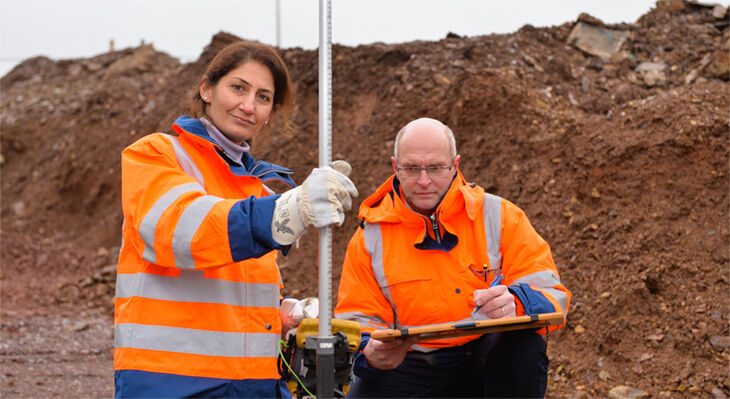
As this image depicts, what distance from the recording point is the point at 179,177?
224 cm

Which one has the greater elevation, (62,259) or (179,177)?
(179,177)

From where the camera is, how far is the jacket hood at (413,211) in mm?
3275

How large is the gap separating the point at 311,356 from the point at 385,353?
627mm

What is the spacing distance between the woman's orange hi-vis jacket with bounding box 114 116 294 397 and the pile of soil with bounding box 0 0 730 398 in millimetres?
957

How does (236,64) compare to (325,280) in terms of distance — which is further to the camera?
(236,64)

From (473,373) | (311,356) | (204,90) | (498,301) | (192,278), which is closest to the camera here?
(192,278)

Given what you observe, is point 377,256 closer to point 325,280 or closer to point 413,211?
point 413,211

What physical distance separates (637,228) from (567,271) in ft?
2.61

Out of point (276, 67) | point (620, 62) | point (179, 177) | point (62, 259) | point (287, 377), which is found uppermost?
point (620, 62)

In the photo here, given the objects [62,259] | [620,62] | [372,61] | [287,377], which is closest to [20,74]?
[62,259]

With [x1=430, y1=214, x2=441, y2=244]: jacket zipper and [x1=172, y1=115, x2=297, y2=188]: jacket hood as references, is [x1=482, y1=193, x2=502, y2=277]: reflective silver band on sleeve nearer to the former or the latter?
[x1=430, y1=214, x2=441, y2=244]: jacket zipper

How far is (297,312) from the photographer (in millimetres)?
2822

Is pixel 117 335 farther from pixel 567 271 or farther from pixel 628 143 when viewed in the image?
pixel 628 143

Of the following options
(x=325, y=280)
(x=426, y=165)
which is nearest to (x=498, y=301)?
(x=426, y=165)
